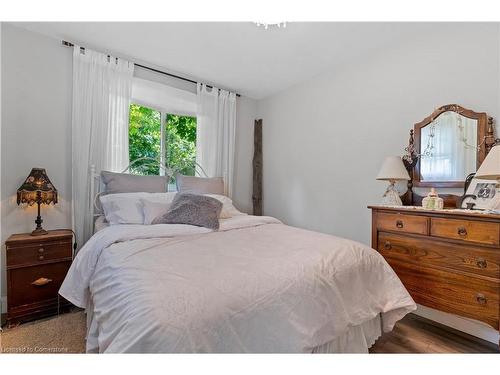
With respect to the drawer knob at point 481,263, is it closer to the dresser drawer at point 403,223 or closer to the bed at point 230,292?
the dresser drawer at point 403,223

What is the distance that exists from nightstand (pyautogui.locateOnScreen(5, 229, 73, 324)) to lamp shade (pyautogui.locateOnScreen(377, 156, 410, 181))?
2.68 meters

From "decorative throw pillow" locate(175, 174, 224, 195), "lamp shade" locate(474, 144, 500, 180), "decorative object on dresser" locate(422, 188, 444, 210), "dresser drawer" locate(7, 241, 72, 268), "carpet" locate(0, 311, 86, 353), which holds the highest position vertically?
"lamp shade" locate(474, 144, 500, 180)

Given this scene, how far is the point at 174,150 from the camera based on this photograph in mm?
3305

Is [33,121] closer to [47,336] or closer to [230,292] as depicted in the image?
[47,336]

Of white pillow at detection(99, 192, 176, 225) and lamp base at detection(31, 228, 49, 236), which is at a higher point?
white pillow at detection(99, 192, 176, 225)

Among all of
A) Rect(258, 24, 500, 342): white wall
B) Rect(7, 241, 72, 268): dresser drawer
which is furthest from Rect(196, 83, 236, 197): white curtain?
Rect(7, 241, 72, 268): dresser drawer

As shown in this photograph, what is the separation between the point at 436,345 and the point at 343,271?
1077 mm

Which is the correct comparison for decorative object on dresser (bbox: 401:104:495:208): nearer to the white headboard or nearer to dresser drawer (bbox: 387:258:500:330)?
dresser drawer (bbox: 387:258:500:330)

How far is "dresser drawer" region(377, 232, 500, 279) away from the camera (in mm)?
1547

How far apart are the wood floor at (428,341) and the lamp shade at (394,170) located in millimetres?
1175

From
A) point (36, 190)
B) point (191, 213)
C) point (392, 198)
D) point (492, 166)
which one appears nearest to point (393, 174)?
point (392, 198)

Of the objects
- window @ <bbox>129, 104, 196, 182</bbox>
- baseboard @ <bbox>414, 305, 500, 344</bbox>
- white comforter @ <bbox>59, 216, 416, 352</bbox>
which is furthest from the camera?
window @ <bbox>129, 104, 196, 182</bbox>

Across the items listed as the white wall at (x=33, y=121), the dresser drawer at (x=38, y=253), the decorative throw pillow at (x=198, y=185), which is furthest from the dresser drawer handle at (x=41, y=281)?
the decorative throw pillow at (x=198, y=185)
